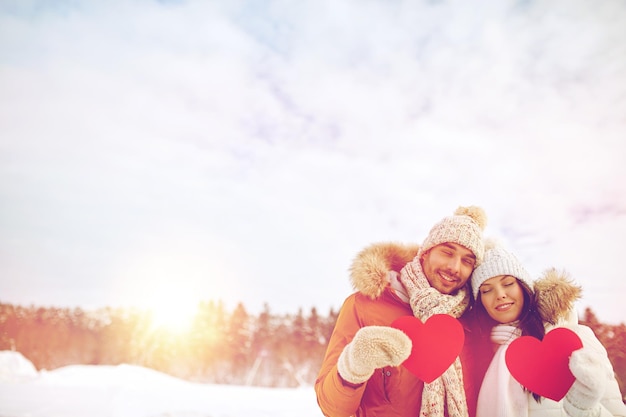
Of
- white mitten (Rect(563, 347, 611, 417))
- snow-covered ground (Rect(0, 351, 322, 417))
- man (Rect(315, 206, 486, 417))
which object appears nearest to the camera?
white mitten (Rect(563, 347, 611, 417))

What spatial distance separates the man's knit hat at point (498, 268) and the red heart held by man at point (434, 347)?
2.01 ft

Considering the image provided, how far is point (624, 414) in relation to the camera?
2.13m

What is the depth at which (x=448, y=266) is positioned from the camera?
2756 mm

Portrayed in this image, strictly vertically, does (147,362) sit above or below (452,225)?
below

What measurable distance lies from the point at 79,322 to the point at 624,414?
3030cm

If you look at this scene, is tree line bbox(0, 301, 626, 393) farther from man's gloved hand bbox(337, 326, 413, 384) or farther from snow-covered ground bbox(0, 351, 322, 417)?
man's gloved hand bbox(337, 326, 413, 384)

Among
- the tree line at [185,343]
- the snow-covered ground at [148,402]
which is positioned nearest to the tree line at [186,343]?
the tree line at [185,343]

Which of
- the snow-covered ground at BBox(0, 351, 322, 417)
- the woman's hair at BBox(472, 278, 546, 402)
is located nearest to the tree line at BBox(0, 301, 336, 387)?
the snow-covered ground at BBox(0, 351, 322, 417)

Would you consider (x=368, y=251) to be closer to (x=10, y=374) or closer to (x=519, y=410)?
(x=519, y=410)

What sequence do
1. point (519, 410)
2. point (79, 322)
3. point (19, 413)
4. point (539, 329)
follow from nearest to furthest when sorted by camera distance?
1. point (519, 410)
2. point (539, 329)
3. point (19, 413)
4. point (79, 322)

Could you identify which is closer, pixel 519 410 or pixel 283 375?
pixel 519 410

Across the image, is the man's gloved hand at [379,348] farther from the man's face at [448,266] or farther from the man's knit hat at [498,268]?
the man's knit hat at [498,268]

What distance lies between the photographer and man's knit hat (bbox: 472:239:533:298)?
8.95 ft

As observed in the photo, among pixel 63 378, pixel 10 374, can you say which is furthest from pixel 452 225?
pixel 10 374
